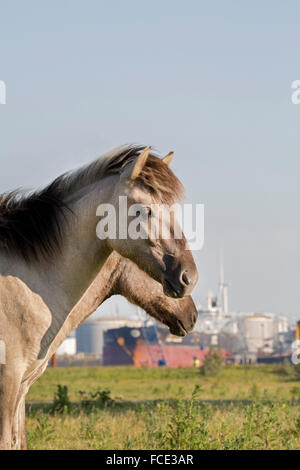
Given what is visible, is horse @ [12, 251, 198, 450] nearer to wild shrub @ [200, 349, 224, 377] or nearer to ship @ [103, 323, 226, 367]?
wild shrub @ [200, 349, 224, 377]

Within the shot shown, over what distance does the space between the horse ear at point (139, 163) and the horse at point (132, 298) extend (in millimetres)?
1185

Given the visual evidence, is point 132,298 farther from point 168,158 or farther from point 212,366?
point 212,366

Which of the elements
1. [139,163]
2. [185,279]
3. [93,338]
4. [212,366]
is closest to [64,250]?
[139,163]

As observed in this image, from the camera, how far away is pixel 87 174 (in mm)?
5086

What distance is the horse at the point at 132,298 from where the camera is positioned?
19.5ft

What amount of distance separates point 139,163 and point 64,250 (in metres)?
0.79

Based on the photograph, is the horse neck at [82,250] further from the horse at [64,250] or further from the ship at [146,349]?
the ship at [146,349]

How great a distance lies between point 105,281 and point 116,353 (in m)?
81.0

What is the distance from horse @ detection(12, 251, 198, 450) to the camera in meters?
5.94

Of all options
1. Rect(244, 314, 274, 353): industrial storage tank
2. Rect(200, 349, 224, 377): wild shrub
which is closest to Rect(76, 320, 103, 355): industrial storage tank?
Rect(244, 314, 274, 353): industrial storage tank

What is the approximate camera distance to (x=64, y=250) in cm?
491

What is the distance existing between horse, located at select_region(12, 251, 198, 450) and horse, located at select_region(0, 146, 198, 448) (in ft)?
2.81

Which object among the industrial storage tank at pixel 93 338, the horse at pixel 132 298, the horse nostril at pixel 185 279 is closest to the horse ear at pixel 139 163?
the horse nostril at pixel 185 279
